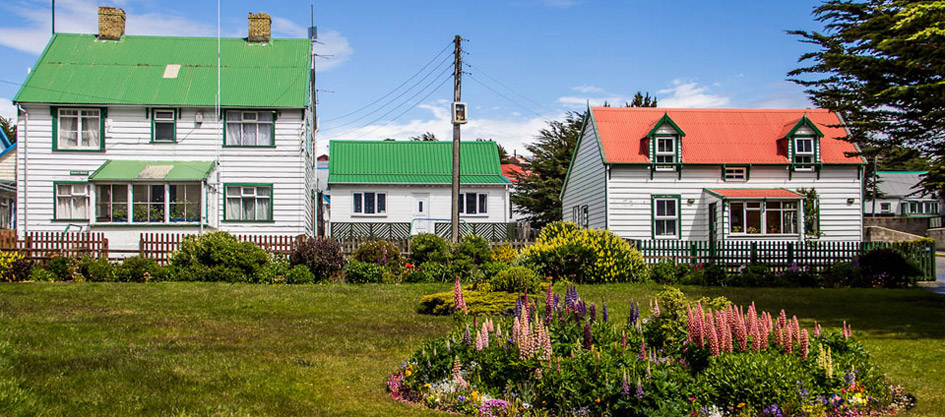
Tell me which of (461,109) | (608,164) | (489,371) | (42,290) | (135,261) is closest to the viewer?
(489,371)

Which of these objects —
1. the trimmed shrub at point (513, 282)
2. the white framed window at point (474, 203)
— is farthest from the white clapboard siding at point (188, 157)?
the trimmed shrub at point (513, 282)

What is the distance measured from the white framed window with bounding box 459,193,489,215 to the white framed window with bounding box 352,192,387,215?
402 centimetres

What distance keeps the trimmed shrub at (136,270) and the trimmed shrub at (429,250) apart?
700 centimetres

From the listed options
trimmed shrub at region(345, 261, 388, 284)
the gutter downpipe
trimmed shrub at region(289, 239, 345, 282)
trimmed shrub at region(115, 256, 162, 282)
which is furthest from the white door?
trimmed shrub at region(115, 256, 162, 282)

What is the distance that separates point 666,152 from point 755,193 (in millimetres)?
3870

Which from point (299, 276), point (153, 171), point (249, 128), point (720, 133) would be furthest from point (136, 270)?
point (720, 133)

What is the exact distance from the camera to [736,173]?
3020 centimetres

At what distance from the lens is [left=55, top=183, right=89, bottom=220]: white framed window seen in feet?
86.1

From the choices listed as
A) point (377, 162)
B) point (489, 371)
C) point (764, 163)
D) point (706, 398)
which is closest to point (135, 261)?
point (489, 371)

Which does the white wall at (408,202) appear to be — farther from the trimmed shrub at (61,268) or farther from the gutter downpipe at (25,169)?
the trimmed shrub at (61,268)

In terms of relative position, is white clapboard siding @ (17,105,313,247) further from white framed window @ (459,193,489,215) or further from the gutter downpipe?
white framed window @ (459,193,489,215)

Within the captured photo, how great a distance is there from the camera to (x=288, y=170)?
27.3 meters

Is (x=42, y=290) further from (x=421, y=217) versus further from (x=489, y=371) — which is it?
(x=421, y=217)

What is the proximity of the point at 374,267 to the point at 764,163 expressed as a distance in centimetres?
1787
